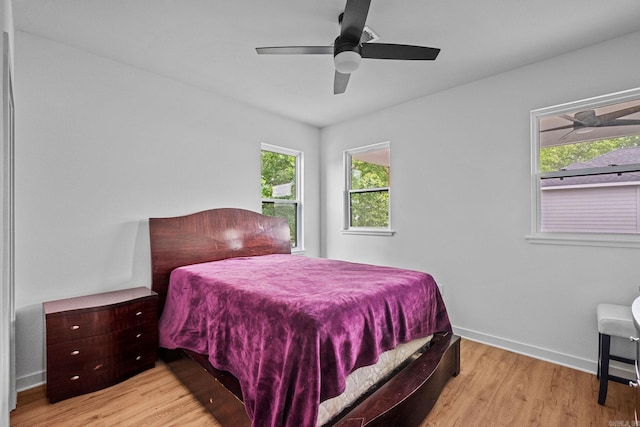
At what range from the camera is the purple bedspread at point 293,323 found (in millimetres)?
1440

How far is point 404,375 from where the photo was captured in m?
1.88

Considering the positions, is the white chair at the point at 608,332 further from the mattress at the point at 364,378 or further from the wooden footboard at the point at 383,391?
the mattress at the point at 364,378

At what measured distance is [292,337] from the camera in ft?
4.88

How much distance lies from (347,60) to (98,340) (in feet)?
8.45

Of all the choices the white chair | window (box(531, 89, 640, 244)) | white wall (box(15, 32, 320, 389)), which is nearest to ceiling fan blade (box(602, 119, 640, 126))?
window (box(531, 89, 640, 244))

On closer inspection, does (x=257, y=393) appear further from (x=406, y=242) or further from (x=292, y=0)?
(x=406, y=242)

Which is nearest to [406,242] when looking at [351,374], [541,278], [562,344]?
[541,278]

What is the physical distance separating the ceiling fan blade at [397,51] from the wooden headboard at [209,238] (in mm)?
2228

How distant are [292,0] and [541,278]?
3.00m

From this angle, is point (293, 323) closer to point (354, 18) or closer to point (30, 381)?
point (354, 18)

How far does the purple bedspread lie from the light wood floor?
1.14 feet

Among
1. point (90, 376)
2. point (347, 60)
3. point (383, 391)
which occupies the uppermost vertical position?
point (347, 60)

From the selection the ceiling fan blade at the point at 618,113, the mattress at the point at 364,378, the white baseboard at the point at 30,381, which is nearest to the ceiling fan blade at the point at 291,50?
the mattress at the point at 364,378

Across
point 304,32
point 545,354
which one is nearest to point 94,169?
point 304,32
